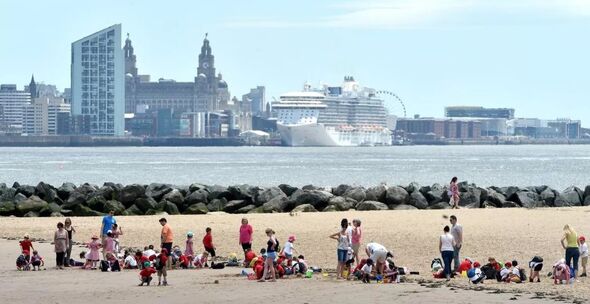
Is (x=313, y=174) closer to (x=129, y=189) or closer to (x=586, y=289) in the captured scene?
(x=129, y=189)

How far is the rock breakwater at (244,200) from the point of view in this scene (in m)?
33.0

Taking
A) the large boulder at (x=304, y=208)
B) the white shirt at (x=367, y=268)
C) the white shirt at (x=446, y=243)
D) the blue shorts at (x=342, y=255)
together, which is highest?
A: the white shirt at (x=446, y=243)

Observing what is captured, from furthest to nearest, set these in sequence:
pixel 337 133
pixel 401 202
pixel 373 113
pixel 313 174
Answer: pixel 373 113
pixel 337 133
pixel 313 174
pixel 401 202

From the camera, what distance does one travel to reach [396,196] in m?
34.6

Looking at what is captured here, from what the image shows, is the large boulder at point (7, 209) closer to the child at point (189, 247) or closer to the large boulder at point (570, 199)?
the child at point (189, 247)

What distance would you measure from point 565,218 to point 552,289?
41.1 feet

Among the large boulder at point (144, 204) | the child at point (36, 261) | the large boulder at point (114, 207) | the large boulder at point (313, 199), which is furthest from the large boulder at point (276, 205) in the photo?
the child at point (36, 261)

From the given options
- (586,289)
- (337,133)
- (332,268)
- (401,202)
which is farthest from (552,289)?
(337,133)

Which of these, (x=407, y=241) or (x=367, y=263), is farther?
(x=407, y=241)

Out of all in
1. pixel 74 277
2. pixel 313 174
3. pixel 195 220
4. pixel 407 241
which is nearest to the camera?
pixel 74 277

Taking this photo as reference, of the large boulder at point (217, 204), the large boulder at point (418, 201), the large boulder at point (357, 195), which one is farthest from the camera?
the large boulder at point (357, 195)

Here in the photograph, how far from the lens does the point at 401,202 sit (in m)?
34.5

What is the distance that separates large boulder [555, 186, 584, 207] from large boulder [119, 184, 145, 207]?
10593 mm

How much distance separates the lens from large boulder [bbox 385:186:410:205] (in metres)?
34.5
